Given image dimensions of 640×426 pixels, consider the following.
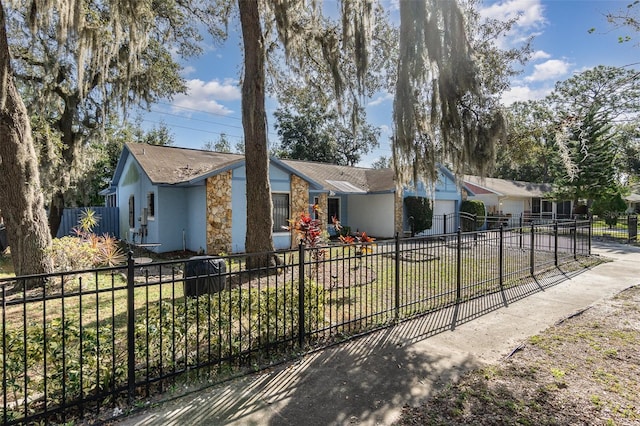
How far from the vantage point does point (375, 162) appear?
156ft

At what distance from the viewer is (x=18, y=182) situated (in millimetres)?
6566

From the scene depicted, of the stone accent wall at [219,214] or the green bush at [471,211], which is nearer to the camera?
the stone accent wall at [219,214]

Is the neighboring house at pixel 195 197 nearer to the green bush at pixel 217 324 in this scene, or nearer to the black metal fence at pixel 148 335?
the black metal fence at pixel 148 335

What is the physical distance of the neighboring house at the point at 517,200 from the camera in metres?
25.6

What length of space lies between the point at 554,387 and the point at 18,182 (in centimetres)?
882

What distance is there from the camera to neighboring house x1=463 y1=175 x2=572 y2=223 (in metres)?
25.6

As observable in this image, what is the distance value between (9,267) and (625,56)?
47.5 feet

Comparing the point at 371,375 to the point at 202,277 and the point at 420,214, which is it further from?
the point at 420,214

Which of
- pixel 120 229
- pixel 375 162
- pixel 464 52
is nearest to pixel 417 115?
pixel 464 52

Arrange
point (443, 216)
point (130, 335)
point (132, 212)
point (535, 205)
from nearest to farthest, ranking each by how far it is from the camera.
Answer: point (130, 335), point (132, 212), point (443, 216), point (535, 205)

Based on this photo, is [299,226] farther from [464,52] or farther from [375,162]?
[375,162]

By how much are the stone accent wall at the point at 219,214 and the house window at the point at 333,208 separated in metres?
7.48

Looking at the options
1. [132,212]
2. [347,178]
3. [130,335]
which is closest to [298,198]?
[347,178]

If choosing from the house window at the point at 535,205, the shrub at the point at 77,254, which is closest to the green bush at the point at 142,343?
the shrub at the point at 77,254
